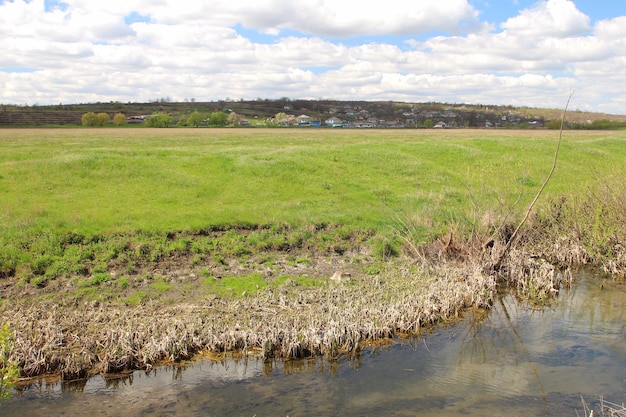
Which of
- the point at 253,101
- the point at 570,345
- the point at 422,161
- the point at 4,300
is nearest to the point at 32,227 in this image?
the point at 4,300

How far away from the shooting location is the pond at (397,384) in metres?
9.75

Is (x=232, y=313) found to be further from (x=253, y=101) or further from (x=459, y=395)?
(x=253, y=101)

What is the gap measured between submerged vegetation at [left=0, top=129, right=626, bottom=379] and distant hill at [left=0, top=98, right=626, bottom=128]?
73.2 meters

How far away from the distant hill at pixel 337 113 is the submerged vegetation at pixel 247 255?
7323 centimetres

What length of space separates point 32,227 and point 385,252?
41.7 feet

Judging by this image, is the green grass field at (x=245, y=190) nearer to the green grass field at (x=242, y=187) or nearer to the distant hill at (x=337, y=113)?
the green grass field at (x=242, y=187)

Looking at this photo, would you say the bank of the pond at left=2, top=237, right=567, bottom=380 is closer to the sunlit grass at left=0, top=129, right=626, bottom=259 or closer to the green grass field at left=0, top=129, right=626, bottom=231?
the sunlit grass at left=0, top=129, right=626, bottom=259

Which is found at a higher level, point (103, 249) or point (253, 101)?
point (253, 101)

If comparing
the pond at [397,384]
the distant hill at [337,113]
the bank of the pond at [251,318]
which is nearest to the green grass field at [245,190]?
the bank of the pond at [251,318]

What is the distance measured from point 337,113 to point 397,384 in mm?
149125

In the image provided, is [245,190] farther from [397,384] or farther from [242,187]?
[397,384]

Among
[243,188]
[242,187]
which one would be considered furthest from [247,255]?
[242,187]

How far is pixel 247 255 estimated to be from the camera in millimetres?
18281

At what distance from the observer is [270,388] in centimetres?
1044
